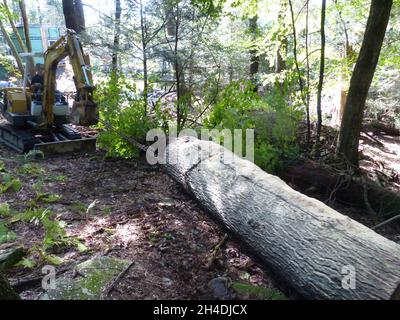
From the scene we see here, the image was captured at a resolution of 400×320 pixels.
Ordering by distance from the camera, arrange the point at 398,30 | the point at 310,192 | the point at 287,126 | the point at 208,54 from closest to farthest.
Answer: the point at 310,192
the point at 287,126
the point at 208,54
the point at 398,30

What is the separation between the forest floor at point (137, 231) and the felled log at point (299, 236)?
11.3 inches

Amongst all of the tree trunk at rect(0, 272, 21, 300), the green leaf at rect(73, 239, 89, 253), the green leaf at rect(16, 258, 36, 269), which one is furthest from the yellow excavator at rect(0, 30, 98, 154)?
the tree trunk at rect(0, 272, 21, 300)

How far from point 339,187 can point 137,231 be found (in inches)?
127

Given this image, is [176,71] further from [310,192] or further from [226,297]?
[226,297]

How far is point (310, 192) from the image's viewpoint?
17.6ft

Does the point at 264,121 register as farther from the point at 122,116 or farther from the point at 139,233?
the point at 139,233

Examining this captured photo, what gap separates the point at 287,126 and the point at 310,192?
1.21 meters

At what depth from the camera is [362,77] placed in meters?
5.50

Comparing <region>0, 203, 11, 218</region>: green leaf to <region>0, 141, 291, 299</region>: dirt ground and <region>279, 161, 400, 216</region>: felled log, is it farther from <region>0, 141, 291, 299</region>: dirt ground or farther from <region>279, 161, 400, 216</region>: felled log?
<region>279, 161, 400, 216</region>: felled log

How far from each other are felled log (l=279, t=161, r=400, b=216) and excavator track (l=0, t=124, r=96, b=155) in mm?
4302

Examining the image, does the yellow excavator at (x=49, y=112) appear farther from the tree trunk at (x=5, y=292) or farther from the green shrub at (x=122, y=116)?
the tree trunk at (x=5, y=292)

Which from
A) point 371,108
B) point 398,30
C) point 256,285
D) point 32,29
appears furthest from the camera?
point 32,29
